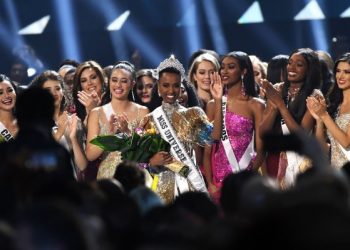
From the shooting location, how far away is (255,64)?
37.6 feet

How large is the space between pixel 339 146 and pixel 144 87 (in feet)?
8.08

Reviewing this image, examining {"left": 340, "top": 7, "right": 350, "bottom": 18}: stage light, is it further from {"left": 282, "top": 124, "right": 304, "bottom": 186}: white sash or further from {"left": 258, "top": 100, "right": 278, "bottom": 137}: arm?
{"left": 282, "top": 124, "right": 304, "bottom": 186}: white sash

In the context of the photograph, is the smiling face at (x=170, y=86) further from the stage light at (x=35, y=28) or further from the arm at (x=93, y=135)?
the stage light at (x=35, y=28)

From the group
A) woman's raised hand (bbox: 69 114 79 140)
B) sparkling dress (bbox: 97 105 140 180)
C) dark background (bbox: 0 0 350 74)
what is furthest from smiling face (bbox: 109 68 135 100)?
dark background (bbox: 0 0 350 74)

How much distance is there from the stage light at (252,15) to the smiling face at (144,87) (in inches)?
264

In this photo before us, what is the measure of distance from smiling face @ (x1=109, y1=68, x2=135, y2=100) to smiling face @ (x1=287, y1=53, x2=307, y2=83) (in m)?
1.15

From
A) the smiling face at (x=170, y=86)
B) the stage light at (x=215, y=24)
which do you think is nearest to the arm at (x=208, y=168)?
the smiling face at (x=170, y=86)

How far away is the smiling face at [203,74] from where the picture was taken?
1031 centimetres

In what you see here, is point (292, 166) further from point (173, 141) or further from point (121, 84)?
point (121, 84)

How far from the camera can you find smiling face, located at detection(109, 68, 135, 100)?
29.8ft

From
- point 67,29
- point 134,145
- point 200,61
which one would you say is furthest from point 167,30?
point 134,145

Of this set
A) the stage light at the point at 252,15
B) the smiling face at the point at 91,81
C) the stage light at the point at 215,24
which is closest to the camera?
the smiling face at the point at 91,81

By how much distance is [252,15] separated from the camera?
A: 17.4 metres

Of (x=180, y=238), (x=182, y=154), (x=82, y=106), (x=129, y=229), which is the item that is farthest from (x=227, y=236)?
(x=82, y=106)
